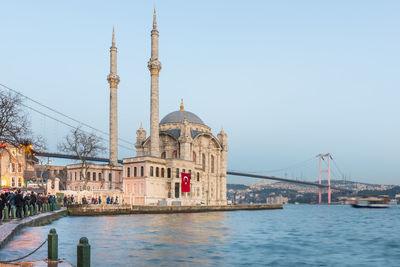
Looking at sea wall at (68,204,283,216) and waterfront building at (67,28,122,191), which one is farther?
waterfront building at (67,28,122,191)

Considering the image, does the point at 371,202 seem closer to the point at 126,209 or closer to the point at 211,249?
the point at 126,209

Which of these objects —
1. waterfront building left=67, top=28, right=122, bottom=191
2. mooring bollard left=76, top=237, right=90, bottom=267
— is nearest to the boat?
waterfront building left=67, top=28, right=122, bottom=191

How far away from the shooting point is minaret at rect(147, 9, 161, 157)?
61406 mm

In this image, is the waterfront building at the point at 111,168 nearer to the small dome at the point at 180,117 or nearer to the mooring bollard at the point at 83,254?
the small dome at the point at 180,117

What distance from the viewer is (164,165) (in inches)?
2475

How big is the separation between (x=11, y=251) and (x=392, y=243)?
23.1 meters

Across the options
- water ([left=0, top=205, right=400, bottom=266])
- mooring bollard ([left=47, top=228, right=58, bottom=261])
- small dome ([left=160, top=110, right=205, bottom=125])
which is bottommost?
water ([left=0, top=205, right=400, bottom=266])

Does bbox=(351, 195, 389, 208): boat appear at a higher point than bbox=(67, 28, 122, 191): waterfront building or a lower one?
lower

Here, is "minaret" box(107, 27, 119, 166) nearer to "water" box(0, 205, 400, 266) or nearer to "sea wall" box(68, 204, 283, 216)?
"sea wall" box(68, 204, 283, 216)

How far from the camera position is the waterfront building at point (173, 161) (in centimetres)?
5969

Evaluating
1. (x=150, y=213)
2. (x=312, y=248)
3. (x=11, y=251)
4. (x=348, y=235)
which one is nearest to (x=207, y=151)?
(x=150, y=213)

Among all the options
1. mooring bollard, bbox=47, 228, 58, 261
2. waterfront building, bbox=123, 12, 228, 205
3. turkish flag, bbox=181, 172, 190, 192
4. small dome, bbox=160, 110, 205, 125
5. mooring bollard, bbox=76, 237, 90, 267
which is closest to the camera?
mooring bollard, bbox=76, 237, 90, 267

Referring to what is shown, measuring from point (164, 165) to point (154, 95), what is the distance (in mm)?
10146

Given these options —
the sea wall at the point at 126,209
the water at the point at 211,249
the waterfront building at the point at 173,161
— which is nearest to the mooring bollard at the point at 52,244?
the water at the point at 211,249
